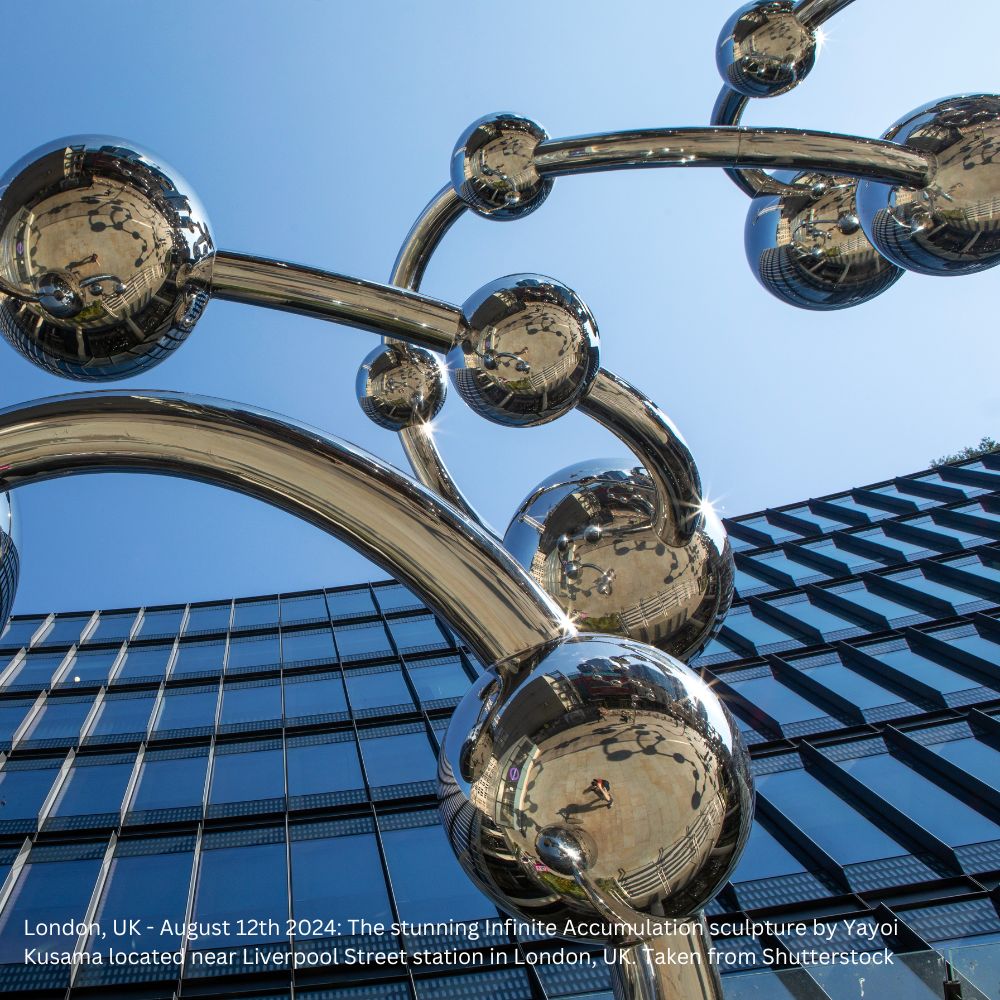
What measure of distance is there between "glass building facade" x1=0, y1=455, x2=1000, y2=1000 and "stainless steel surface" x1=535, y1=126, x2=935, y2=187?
3.26 metres

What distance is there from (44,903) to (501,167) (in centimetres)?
936

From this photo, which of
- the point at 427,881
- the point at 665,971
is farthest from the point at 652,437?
the point at 427,881

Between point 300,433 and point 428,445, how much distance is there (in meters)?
1.67

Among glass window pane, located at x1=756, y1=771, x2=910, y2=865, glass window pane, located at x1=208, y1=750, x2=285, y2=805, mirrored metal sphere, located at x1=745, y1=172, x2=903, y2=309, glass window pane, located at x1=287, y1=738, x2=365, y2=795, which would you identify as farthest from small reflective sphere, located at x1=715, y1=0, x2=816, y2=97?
glass window pane, located at x1=208, y1=750, x2=285, y2=805

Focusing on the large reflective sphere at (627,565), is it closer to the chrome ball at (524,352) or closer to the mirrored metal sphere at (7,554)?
the chrome ball at (524,352)

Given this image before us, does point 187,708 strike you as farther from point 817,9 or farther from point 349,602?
point 817,9

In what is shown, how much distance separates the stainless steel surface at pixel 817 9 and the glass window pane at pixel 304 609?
15920 millimetres

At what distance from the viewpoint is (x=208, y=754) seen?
12281mm

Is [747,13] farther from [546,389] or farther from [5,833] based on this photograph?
[5,833]

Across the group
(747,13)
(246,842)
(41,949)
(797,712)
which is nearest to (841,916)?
(797,712)

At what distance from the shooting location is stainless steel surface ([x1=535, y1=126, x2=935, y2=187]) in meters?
1.75

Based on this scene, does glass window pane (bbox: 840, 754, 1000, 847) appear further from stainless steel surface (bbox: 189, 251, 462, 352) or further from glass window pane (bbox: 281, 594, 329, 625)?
glass window pane (bbox: 281, 594, 329, 625)

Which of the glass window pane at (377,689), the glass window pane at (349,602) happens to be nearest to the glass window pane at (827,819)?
the glass window pane at (377,689)

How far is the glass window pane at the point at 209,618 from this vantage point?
58.1ft
